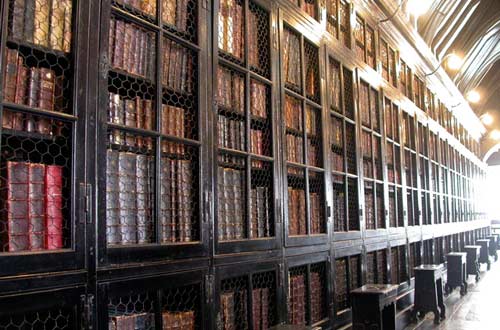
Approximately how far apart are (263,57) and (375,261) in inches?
107

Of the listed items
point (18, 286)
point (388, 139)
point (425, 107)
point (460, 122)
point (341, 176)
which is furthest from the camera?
point (460, 122)

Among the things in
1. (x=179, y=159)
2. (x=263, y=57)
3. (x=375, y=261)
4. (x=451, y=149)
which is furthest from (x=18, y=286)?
(x=451, y=149)

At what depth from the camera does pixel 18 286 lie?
1.55m

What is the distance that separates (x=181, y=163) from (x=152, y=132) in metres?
0.28

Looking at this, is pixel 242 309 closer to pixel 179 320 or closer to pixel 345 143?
pixel 179 320

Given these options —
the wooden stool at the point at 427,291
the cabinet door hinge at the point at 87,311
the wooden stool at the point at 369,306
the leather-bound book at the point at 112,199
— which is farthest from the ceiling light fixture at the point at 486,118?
the cabinet door hinge at the point at 87,311

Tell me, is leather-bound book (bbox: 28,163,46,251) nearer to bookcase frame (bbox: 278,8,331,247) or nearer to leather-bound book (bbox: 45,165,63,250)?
leather-bound book (bbox: 45,165,63,250)

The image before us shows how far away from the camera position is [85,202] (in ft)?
5.88

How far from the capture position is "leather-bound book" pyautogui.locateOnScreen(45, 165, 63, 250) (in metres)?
1.71

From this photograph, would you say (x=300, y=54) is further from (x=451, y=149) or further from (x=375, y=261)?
(x=451, y=149)

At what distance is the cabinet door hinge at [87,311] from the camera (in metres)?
1.75

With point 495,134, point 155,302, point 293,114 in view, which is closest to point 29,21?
point 155,302

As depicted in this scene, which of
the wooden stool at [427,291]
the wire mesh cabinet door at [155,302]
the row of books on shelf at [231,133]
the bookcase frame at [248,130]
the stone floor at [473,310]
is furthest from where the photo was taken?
the wooden stool at [427,291]

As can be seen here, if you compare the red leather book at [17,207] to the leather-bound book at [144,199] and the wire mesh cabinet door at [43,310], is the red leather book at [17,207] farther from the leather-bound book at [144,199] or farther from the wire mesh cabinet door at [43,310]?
the leather-bound book at [144,199]
